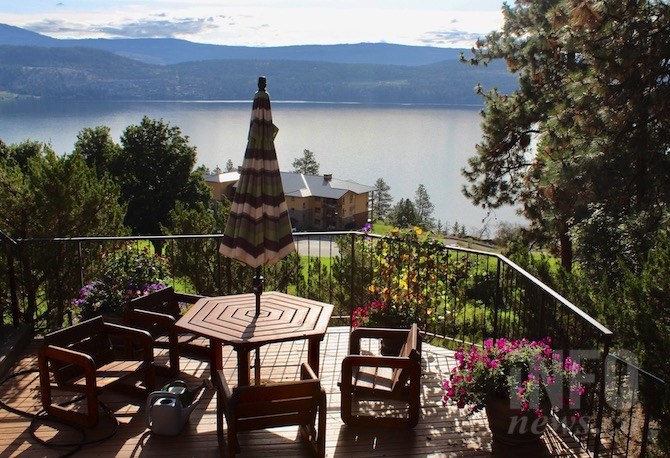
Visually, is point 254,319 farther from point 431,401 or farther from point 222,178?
point 222,178

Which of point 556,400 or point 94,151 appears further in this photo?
point 94,151

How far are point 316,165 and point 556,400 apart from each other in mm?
83485

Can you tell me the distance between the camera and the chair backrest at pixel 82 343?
391cm

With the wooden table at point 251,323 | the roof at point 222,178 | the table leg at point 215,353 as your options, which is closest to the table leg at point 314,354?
the wooden table at point 251,323

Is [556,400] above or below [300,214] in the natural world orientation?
above

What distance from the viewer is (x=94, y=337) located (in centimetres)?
431

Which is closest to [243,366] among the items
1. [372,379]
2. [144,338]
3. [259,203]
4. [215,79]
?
[144,338]

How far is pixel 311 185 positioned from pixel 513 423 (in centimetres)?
6435

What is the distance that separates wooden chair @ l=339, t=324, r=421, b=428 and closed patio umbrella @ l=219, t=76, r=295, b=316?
0.93m

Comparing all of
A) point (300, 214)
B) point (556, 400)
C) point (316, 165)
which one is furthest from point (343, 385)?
point (316, 165)

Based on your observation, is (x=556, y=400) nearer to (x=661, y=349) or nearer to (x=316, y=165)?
(x=661, y=349)

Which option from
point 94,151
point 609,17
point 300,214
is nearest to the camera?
point 609,17

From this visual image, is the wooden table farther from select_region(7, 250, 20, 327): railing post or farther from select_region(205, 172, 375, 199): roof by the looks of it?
select_region(205, 172, 375, 199): roof

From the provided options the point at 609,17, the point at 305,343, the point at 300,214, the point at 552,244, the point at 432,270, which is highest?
the point at 609,17
